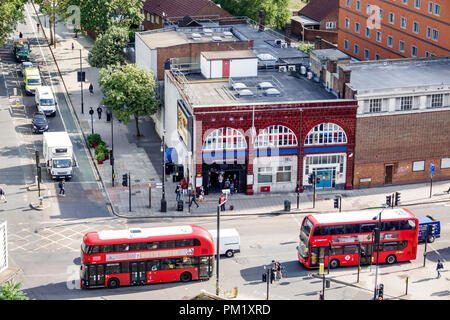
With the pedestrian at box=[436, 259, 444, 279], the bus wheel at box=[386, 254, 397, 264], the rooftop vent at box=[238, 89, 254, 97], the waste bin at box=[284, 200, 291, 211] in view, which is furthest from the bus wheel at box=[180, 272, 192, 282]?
the rooftop vent at box=[238, 89, 254, 97]

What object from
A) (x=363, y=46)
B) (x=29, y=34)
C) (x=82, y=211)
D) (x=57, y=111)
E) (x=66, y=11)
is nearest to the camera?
(x=82, y=211)

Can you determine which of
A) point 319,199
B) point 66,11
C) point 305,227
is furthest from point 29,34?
point 305,227

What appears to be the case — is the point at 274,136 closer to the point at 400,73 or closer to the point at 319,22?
the point at 400,73

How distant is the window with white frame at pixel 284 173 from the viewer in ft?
269

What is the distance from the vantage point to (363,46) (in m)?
117

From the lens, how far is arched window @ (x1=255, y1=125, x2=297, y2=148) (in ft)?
264

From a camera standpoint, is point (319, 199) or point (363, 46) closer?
point (319, 199)

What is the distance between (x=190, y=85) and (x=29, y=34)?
67931 millimetres

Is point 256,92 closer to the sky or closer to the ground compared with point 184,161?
closer to the sky

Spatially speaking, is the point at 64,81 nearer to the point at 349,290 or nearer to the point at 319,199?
the point at 319,199

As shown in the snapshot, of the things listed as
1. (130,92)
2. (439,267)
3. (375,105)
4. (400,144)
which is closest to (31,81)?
(130,92)

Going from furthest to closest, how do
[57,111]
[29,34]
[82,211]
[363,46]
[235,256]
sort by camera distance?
[29,34] → [363,46] → [57,111] → [82,211] → [235,256]

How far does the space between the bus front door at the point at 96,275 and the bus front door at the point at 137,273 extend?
Result: 2179 millimetres

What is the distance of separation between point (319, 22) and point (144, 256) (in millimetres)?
89903
